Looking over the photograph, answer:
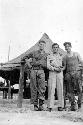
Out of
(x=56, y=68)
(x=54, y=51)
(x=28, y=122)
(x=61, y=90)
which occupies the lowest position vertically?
(x=28, y=122)

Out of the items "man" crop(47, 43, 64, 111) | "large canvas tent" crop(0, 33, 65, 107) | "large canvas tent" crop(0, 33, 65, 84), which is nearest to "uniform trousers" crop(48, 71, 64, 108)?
"man" crop(47, 43, 64, 111)

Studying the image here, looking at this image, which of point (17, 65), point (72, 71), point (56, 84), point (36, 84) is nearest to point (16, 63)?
point (17, 65)

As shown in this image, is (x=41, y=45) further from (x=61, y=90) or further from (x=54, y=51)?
(x=61, y=90)

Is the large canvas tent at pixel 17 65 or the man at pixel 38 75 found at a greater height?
the large canvas tent at pixel 17 65

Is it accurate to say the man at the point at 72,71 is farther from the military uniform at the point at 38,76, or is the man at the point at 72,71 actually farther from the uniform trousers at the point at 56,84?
the military uniform at the point at 38,76

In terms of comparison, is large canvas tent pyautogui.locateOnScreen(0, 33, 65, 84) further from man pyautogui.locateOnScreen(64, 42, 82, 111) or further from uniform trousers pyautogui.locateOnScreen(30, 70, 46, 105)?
man pyautogui.locateOnScreen(64, 42, 82, 111)

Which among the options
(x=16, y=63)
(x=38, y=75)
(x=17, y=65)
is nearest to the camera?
(x=38, y=75)

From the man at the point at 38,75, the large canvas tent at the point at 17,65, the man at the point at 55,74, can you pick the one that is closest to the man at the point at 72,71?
the man at the point at 55,74

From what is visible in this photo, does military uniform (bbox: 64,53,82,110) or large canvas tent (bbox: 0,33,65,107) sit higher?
large canvas tent (bbox: 0,33,65,107)

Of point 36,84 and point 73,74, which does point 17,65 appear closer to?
point 36,84

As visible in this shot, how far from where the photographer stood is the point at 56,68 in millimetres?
6777

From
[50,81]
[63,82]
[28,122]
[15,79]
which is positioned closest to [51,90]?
[50,81]

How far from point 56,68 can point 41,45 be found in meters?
0.69

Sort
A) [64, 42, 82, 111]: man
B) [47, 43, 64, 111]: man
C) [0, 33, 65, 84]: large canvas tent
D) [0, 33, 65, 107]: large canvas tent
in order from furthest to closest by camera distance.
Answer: [0, 33, 65, 84]: large canvas tent < [0, 33, 65, 107]: large canvas tent < [64, 42, 82, 111]: man < [47, 43, 64, 111]: man
